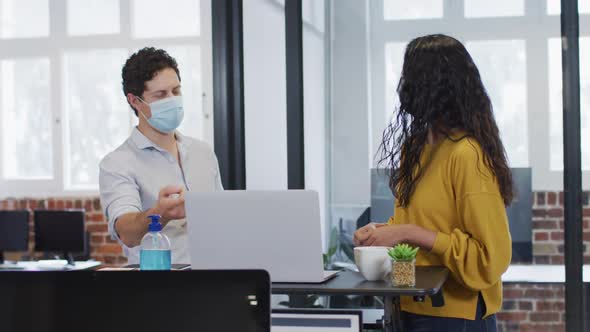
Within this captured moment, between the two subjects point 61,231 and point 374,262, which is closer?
point 374,262

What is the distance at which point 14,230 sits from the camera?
570 centimetres

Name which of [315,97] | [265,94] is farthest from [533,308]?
[265,94]

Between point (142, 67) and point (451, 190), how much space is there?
1.09m

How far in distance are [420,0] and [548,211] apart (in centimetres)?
100

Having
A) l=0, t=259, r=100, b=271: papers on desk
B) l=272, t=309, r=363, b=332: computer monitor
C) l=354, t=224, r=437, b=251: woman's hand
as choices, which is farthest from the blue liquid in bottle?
l=0, t=259, r=100, b=271: papers on desk

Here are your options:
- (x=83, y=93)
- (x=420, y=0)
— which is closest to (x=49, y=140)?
(x=83, y=93)

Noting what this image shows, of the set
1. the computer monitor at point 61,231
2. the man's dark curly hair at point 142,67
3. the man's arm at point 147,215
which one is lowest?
the computer monitor at point 61,231

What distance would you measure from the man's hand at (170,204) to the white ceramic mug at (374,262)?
0.51 meters

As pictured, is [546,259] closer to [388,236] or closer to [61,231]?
[388,236]

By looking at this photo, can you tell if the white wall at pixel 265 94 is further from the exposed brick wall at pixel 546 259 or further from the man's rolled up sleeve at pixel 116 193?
the man's rolled up sleeve at pixel 116 193

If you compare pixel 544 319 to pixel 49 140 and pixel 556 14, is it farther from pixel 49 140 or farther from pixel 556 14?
pixel 49 140

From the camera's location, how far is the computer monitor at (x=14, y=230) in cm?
569

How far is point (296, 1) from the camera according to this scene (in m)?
3.58

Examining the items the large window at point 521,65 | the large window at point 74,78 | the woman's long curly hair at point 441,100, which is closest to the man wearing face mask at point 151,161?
the woman's long curly hair at point 441,100
